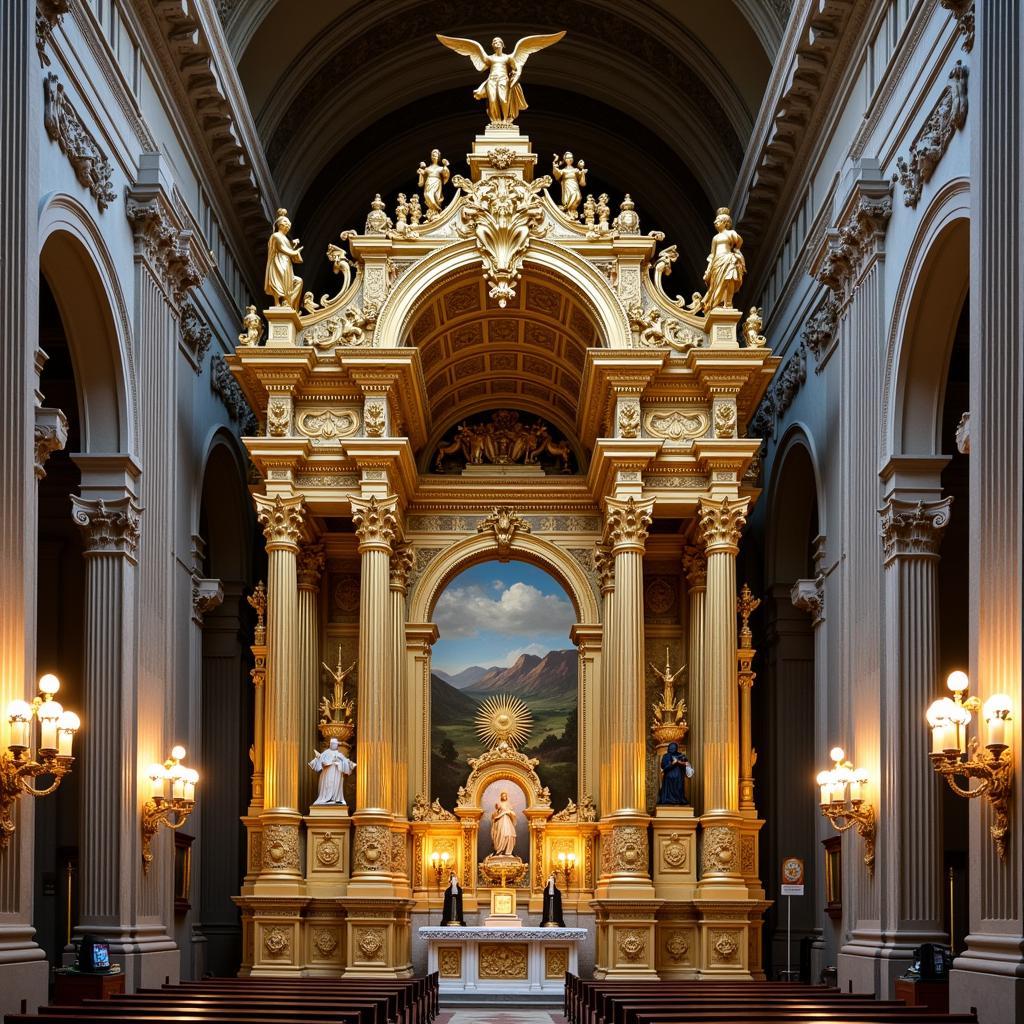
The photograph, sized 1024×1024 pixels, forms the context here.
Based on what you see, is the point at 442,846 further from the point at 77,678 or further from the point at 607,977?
the point at 77,678

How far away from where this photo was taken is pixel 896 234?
75.3 ft

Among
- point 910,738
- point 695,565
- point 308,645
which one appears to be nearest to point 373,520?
point 308,645

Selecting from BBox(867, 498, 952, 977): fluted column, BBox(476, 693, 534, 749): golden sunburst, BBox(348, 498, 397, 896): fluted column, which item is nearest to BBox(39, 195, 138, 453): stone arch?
BBox(348, 498, 397, 896): fluted column

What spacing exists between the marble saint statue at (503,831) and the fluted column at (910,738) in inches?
419

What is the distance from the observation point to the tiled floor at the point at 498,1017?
25547mm

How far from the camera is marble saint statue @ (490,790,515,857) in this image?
31.9 m

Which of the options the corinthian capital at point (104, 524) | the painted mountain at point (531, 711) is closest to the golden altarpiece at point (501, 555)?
the painted mountain at point (531, 711)

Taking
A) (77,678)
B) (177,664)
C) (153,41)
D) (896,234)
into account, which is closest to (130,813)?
(177,664)

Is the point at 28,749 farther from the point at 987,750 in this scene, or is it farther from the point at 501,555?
the point at 501,555

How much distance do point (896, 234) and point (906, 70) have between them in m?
2.20

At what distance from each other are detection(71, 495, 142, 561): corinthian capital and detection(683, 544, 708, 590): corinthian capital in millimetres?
11719

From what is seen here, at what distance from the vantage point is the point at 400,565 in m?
31.4

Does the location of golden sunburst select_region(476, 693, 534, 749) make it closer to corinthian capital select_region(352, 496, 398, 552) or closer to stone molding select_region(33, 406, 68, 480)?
corinthian capital select_region(352, 496, 398, 552)

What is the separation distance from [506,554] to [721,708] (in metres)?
6.21
